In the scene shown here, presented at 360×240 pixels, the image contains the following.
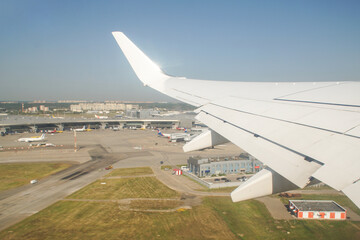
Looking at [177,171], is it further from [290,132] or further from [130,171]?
[290,132]

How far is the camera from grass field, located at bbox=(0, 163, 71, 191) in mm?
26781

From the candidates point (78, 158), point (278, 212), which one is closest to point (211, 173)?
point (278, 212)

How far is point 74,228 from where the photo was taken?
56.5ft

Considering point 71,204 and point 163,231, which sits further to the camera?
point 71,204

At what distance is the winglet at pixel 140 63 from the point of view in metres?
10.1

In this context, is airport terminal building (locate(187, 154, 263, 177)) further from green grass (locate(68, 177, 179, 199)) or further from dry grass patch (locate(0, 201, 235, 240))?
dry grass patch (locate(0, 201, 235, 240))

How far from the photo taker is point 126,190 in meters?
24.5

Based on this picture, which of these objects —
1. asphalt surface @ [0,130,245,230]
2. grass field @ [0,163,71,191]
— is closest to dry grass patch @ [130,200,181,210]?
asphalt surface @ [0,130,245,230]

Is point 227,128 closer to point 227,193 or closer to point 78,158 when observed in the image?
point 227,193

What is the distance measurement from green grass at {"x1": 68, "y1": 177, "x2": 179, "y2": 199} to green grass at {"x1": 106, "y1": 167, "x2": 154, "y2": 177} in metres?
1.98

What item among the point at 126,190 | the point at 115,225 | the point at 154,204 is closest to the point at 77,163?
the point at 126,190

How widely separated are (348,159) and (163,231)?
15359 mm

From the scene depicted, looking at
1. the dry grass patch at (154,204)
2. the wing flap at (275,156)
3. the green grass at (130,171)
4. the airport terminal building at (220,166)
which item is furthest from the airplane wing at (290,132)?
the green grass at (130,171)

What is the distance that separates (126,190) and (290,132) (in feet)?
72.4
